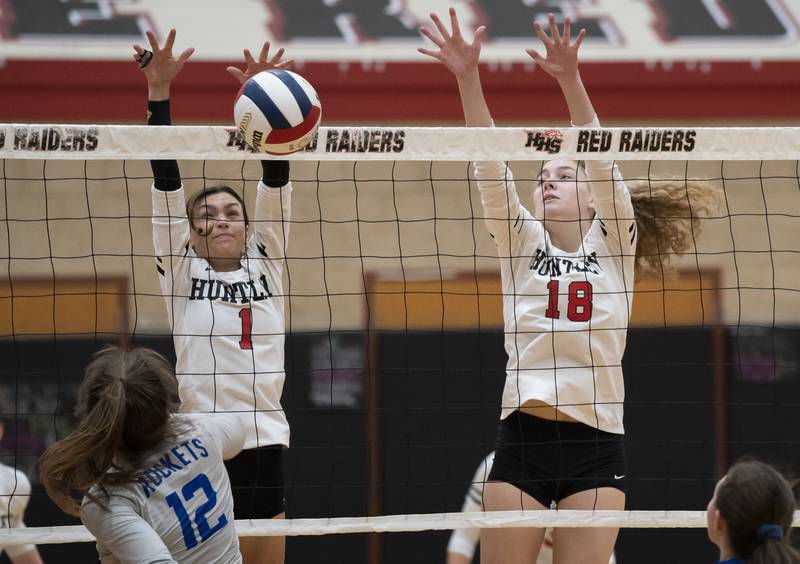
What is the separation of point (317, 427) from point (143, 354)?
497 cm

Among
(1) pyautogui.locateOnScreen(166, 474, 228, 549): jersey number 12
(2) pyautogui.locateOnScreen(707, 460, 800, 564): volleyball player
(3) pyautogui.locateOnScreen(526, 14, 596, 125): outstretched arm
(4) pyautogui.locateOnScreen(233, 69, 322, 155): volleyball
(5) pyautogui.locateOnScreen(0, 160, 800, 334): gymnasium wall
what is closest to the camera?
(2) pyautogui.locateOnScreen(707, 460, 800, 564): volleyball player

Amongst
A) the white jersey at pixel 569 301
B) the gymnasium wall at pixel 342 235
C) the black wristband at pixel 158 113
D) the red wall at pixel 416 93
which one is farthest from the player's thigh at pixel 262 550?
the red wall at pixel 416 93

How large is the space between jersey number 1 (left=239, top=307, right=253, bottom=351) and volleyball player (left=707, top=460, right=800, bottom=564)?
2.06 metres

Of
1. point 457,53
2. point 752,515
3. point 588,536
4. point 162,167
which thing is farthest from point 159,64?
point 752,515

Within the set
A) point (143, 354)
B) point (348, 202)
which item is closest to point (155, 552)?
point (143, 354)

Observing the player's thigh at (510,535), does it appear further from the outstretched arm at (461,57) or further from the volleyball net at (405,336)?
the volleyball net at (405,336)

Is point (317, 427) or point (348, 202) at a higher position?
point (348, 202)

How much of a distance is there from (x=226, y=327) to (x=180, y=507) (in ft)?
4.49

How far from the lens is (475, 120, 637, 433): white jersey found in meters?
4.18

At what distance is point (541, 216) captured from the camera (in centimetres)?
452

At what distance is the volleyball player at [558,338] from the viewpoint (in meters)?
4.10

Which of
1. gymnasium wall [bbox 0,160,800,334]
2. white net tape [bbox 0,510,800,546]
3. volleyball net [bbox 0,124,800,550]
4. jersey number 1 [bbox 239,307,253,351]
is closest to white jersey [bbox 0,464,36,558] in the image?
volleyball net [bbox 0,124,800,550]

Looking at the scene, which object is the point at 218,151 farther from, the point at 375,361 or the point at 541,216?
the point at 375,361

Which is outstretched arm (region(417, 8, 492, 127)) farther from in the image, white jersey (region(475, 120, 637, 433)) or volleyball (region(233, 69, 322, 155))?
volleyball (region(233, 69, 322, 155))
